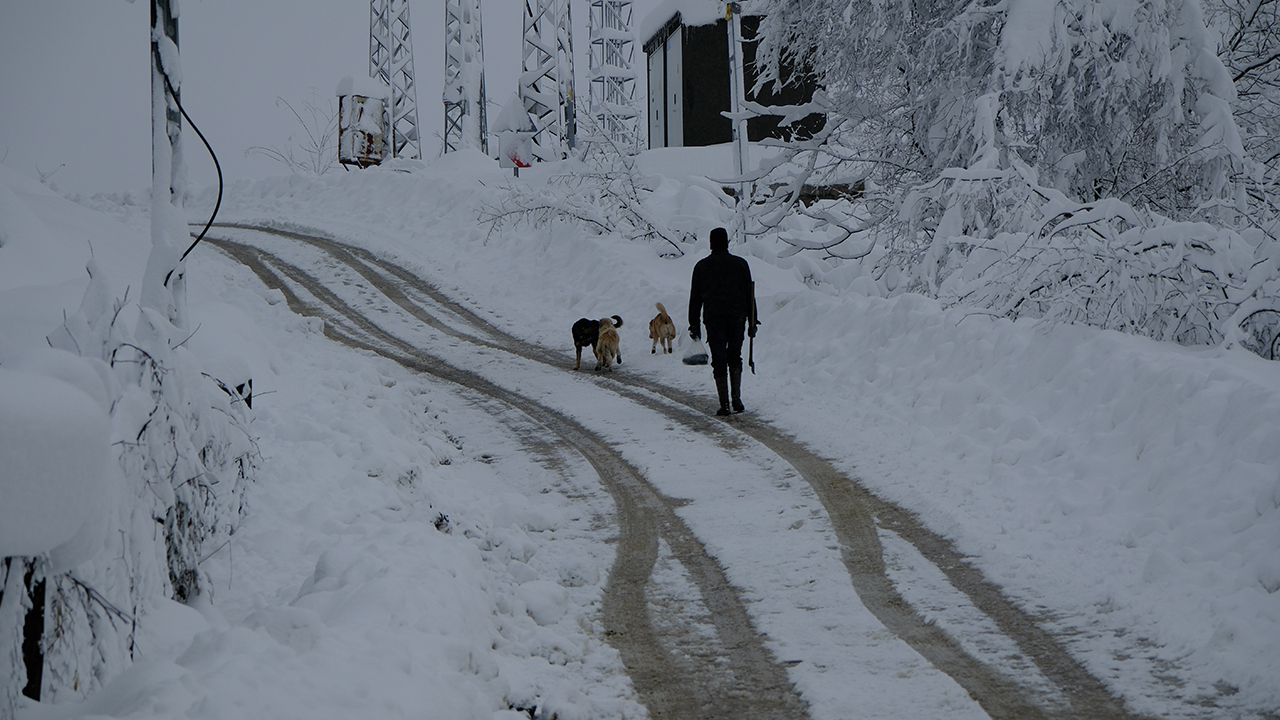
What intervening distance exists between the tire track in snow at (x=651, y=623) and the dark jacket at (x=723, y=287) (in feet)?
6.96

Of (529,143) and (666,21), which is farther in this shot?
(666,21)

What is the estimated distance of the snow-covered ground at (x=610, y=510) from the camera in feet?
13.1

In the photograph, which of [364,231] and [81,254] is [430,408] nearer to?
[81,254]

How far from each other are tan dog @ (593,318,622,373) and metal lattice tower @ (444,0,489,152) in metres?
24.9

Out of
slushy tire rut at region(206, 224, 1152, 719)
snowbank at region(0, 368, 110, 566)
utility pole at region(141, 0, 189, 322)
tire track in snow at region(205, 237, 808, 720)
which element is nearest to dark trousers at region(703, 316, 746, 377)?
slushy tire rut at region(206, 224, 1152, 719)

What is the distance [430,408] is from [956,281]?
6264mm

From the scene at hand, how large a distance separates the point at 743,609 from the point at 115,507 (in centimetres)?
332

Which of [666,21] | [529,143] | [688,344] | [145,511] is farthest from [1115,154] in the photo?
[666,21]

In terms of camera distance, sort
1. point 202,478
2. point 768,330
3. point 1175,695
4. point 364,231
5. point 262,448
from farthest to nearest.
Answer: point 364,231 → point 768,330 → point 262,448 → point 202,478 → point 1175,695

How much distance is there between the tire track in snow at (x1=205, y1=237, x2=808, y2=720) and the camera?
4207 millimetres

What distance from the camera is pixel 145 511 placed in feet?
13.7

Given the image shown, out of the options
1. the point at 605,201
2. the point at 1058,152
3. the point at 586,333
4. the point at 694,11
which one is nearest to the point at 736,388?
the point at 586,333

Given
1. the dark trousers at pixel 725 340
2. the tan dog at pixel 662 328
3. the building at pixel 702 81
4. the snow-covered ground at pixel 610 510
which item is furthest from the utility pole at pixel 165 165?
the building at pixel 702 81

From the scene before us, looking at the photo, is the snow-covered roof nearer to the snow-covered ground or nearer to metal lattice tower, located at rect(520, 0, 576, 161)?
metal lattice tower, located at rect(520, 0, 576, 161)
